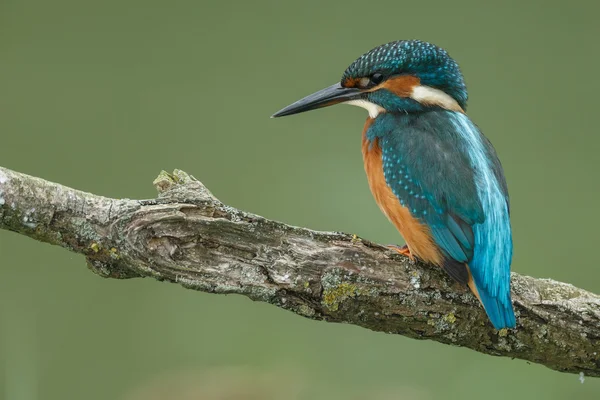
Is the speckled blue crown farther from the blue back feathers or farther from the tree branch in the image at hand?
the tree branch

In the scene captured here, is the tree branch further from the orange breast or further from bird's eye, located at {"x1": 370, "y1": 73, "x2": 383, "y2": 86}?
bird's eye, located at {"x1": 370, "y1": 73, "x2": 383, "y2": 86}

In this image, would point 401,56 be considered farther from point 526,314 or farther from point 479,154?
point 526,314

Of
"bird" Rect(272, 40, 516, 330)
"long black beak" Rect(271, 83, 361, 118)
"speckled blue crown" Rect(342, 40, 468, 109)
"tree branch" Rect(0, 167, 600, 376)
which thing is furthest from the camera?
"long black beak" Rect(271, 83, 361, 118)

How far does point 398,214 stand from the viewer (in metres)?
2.01

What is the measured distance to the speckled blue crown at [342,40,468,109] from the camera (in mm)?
2129

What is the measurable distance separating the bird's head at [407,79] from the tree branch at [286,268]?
1.57 feet

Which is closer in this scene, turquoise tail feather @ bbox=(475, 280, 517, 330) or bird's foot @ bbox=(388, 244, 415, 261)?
turquoise tail feather @ bbox=(475, 280, 517, 330)

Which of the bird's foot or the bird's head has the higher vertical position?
the bird's head

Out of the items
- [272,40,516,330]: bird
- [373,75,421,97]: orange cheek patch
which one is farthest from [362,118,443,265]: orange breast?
[373,75,421,97]: orange cheek patch

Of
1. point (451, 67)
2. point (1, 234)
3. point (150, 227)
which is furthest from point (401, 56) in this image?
point (1, 234)

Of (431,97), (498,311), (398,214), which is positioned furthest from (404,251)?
(431,97)

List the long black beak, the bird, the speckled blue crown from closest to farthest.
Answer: the bird < the speckled blue crown < the long black beak

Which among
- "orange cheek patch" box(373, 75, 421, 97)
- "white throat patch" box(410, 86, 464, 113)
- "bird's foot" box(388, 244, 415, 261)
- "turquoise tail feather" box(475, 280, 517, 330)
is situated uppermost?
"orange cheek patch" box(373, 75, 421, 97)

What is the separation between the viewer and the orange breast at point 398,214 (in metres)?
1.90
